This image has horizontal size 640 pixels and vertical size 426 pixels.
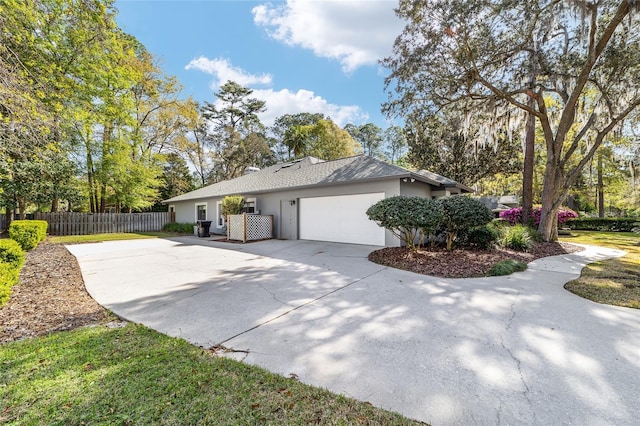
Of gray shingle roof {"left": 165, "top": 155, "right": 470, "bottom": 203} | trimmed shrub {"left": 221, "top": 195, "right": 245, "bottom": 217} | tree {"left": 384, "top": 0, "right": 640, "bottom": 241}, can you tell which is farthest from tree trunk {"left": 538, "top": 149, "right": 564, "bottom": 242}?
trimmed shrub {"left": 221, "top": 195, "right": 245, "bottom": 217}

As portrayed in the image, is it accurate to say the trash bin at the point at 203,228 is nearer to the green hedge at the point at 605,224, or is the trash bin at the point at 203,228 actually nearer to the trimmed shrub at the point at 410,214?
the trimmed shrub at the point at 410,214

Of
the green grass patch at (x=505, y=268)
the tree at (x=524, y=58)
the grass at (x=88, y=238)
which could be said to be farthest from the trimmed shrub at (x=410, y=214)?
the grass at (x=88, y=238)

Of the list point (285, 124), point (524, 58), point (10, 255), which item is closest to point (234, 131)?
point (285, 124)

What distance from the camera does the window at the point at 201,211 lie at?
1678 centimetres

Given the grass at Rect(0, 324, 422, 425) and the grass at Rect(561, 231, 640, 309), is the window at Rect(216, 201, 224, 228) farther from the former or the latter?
the grass at Rect(561, 231, 640, 309)

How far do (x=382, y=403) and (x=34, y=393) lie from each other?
260 centimetres

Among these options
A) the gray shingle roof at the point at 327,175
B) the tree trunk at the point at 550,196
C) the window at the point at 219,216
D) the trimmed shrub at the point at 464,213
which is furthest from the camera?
the window at the point at 219,216

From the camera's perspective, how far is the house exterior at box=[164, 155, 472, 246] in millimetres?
9126

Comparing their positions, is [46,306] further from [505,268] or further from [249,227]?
[505,268]

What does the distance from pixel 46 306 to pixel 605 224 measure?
25.7m

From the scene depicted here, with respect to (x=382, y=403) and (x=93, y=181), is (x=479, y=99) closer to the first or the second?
(x=382, y=403)

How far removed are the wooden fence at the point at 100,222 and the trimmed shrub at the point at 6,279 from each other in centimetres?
1332

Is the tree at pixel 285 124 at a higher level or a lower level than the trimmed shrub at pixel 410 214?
higher

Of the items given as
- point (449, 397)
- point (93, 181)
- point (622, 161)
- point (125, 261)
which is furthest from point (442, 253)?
point (93, 181)
